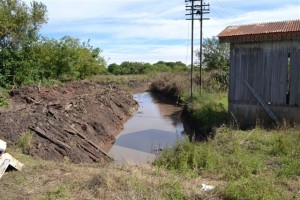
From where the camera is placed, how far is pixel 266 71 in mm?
15180

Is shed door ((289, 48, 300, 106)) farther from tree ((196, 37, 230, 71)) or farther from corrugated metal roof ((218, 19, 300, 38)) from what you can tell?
Answer: tree ((196, 37, 230, 71))

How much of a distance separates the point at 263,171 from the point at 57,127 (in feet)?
27.0

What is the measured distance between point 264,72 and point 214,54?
105 ft

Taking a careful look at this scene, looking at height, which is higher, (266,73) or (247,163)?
(266,73)

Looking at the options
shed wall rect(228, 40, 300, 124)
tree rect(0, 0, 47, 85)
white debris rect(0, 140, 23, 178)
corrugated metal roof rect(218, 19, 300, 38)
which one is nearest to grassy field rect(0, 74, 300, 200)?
white debris rect(0, 140, 23, 178)

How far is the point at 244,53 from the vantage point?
15.7m

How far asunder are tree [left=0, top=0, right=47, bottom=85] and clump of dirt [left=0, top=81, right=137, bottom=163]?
103 inches

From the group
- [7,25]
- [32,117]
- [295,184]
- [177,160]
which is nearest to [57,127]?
[32,117]

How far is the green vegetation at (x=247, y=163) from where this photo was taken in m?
7.05

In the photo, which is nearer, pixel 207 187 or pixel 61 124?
pixel 207 187


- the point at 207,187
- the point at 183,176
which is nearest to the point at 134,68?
the point at 183,176

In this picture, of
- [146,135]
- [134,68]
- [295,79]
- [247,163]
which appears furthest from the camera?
[134,68]

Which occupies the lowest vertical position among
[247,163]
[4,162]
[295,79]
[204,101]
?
[204,101]

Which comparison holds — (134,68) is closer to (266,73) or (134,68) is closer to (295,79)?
(266,73)
